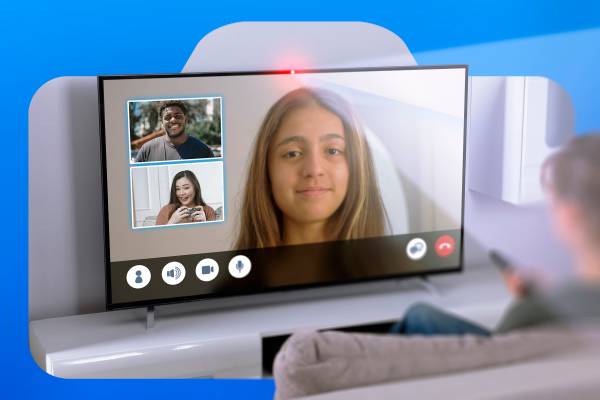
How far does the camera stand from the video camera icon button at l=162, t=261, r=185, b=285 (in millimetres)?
1620

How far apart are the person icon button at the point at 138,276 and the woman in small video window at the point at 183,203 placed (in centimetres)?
11

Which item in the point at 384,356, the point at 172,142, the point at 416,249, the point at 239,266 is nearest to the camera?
the point at 384,356

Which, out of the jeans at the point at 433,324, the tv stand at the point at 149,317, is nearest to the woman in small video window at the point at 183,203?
the tv stand at the point at 149,317

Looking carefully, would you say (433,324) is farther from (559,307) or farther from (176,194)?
(176,194)

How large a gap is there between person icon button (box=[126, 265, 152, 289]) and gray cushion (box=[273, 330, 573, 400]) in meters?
0.94

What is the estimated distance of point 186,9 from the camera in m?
1.59

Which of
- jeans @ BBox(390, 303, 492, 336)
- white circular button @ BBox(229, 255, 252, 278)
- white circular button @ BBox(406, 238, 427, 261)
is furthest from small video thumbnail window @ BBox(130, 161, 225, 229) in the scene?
jeans @ BBox(390, 303, 492, 336)

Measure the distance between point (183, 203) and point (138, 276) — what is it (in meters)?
0.19

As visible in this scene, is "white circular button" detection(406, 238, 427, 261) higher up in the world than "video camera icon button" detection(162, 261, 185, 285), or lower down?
higher up

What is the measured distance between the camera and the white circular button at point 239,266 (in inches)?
64.8

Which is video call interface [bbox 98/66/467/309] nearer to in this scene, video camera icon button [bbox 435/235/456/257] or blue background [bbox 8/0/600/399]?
blue background [bbox 8/0/600/399]

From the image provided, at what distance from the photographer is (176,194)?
1.58 m

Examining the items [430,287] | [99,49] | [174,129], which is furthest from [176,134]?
[430,287]

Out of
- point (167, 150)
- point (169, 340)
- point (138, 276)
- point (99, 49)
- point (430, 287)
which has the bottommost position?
point (169, 340)
